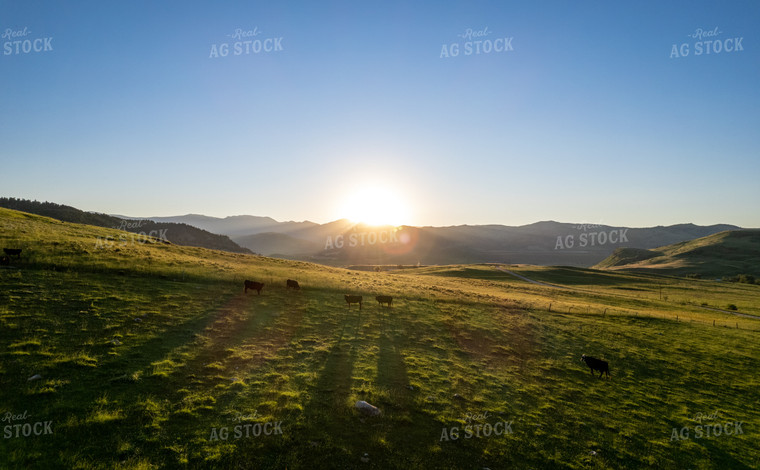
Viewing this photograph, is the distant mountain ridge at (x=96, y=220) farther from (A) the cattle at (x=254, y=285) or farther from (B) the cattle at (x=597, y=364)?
(B) the cattle at (x=597, y=364)

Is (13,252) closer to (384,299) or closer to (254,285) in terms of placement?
(254,285)

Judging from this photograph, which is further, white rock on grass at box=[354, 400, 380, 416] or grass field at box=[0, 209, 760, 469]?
white rock on grass at box=[354, 400, 380, 416]

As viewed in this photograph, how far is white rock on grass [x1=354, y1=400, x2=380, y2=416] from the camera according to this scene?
12.7m

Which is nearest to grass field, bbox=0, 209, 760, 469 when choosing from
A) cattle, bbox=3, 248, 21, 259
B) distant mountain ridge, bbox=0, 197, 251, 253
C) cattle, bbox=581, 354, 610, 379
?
cattle, bbox=581, 354, 610, 379

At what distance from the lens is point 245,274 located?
37781 mm

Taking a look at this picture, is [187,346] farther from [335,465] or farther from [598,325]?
[598,325]

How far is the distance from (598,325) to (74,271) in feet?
169

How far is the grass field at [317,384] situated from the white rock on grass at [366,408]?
0.36m

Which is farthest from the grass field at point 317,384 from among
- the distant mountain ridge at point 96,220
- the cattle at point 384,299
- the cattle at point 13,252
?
the distant mountain ridge at point 96,220

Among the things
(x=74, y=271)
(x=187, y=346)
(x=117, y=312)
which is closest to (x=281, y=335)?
(x=187, y=346)

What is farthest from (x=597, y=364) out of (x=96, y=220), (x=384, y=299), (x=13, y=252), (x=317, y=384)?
(x=96, y=220)

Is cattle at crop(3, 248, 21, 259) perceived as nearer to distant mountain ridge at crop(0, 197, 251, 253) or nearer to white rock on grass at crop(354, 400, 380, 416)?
white rock on grass at crop(354, 400, 380, 416)

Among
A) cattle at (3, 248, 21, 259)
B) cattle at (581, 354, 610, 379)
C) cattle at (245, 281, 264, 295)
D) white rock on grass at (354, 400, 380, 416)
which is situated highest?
cattle at (3, 248, 21, 259)

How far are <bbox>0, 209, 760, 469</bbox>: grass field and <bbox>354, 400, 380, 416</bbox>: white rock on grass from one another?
1.16ft
